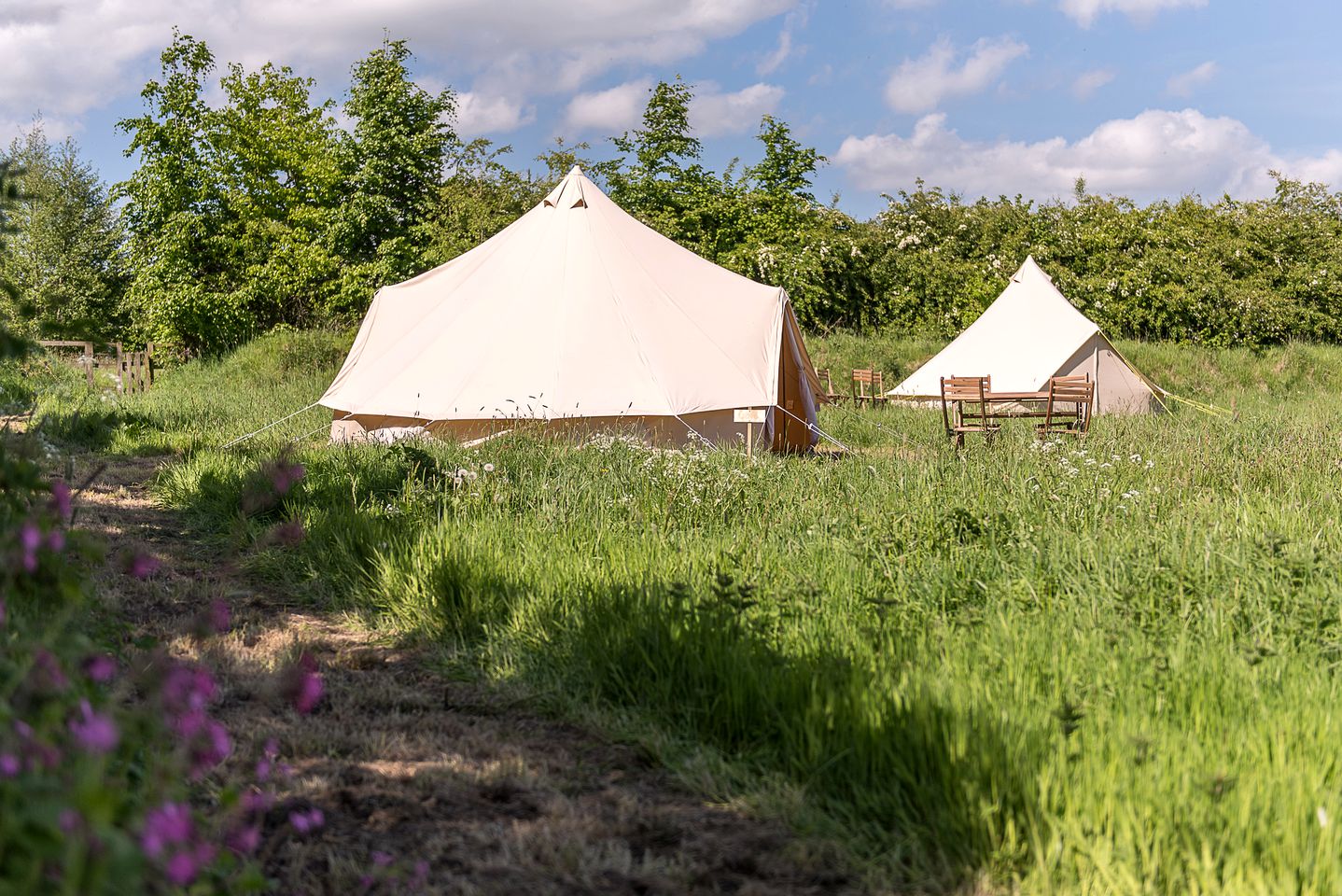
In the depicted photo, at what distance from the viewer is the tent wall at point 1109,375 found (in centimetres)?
1533

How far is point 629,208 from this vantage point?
22641 millimetres

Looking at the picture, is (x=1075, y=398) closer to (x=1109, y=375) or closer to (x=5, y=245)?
(x=1109, y=375)

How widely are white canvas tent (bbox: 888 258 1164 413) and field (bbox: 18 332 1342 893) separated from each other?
7.69 m

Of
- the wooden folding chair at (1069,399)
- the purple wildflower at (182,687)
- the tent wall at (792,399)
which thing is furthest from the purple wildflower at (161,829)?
the wooden folding chair at (1069,399)

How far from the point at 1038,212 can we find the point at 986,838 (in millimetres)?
22973

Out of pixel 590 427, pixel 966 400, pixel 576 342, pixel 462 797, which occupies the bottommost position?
pixel 462 797

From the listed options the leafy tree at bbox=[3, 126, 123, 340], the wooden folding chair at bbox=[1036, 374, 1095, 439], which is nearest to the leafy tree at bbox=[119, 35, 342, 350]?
the leafy tree at bbox=[3, 126, 123, 340]

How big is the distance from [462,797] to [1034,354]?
46.1 feet

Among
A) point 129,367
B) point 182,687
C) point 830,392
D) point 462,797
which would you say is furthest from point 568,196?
point 129,367

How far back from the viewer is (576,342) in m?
9.47

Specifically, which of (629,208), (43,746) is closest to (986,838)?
(43,746)

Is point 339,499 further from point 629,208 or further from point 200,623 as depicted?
point 629,208

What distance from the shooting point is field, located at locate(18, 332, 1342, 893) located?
2361mm

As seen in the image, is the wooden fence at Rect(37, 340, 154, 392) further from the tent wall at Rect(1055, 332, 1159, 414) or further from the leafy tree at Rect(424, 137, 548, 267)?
the tent wall at Rect(1055, 332, 1159, 414)
